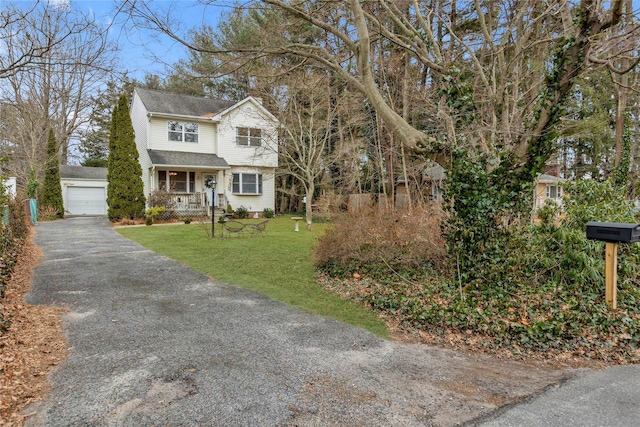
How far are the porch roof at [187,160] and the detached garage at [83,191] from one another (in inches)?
370

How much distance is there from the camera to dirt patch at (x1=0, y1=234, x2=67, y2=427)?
2.81m

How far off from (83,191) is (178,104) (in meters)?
10.6

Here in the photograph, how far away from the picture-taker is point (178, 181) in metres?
21.0

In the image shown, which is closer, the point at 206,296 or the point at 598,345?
the point at 598,345

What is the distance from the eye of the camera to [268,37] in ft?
26.1

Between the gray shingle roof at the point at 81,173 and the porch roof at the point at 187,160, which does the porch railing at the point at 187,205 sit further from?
the gray shingle roof at the point at 81,173

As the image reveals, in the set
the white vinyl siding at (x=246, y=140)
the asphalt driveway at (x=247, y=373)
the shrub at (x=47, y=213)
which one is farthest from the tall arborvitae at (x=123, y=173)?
the asphalt driveway at (x=247, y=373)

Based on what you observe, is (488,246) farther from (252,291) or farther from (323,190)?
(323,190)

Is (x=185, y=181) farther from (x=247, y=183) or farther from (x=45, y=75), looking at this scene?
(x=45, y=75)

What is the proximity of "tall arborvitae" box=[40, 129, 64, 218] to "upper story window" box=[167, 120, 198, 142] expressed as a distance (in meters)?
7.17

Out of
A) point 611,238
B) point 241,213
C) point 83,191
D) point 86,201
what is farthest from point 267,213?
point 611,238

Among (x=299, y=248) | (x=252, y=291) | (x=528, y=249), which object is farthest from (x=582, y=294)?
(x=299, y=248)

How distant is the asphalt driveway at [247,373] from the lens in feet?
9.04

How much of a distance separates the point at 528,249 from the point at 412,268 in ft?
6.35
